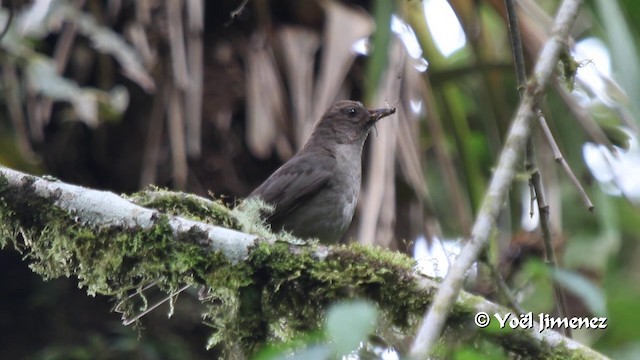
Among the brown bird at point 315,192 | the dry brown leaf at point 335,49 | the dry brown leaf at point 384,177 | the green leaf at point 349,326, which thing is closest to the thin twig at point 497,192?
the green leaf at point 349,326

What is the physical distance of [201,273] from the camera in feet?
9.71

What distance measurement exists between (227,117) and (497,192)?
3106 mm

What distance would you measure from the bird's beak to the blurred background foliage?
8cm

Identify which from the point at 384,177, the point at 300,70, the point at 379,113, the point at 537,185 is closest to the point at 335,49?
the point at 300,70

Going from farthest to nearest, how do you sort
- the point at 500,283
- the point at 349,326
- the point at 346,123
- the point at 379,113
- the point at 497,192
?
the point at 346,123, the point at 379,113, the point at 500,283, the point at 497,192, the point at 349,326

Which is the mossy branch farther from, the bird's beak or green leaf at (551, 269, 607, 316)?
the bird's beak

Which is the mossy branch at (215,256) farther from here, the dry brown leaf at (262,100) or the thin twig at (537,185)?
the dry brown leaf at (262,100)

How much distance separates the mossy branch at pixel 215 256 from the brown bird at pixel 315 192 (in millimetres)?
1459

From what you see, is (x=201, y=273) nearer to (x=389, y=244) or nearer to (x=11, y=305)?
(x=389, y=244)

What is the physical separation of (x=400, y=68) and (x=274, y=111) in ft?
→ 2.23

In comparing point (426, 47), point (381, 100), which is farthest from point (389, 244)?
point (426, 47)

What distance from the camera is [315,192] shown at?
4750 mm

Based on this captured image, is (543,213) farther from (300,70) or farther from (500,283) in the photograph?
(300,70)

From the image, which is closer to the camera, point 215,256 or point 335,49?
point 215,256
